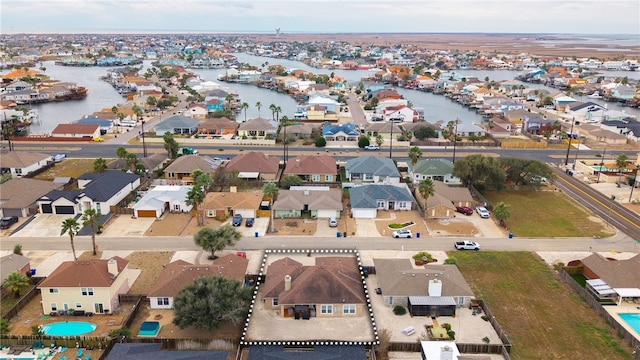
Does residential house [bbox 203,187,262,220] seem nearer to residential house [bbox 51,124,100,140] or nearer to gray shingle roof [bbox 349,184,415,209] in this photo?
gray shingle roof [bbox 349,184,415,209]

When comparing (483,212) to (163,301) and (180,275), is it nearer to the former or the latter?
(180,275)

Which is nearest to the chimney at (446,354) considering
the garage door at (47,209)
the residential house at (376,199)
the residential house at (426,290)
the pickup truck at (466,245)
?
the residential house at (426,290)

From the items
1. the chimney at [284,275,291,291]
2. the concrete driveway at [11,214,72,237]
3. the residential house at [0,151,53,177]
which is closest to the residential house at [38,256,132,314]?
the chimney at [284,275,291,291]

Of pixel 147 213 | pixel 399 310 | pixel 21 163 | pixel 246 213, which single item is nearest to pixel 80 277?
pixel 147 213

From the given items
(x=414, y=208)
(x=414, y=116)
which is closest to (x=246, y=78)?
(x=414, y=116)

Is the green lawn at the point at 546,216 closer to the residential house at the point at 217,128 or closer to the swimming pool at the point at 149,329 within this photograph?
the swimming pool at the point at 149,329

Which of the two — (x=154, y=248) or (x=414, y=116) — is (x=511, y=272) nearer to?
(x=154, y=248)
